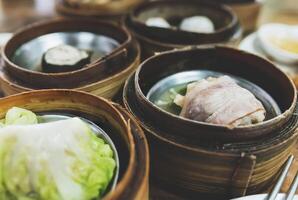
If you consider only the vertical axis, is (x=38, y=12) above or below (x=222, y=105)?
below

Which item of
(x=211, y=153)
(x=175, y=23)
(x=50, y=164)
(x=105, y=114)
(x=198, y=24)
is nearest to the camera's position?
(x=50, y=164)

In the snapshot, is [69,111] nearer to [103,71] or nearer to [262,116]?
[103,71]

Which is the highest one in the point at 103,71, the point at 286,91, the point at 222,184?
the point at 286,91

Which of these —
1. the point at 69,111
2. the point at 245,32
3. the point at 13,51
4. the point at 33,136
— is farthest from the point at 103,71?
the point at 245,32

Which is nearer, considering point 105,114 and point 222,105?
point 105,114

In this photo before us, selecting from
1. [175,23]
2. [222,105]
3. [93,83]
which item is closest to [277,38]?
[175,23]

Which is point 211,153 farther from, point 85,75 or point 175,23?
point 175,23
